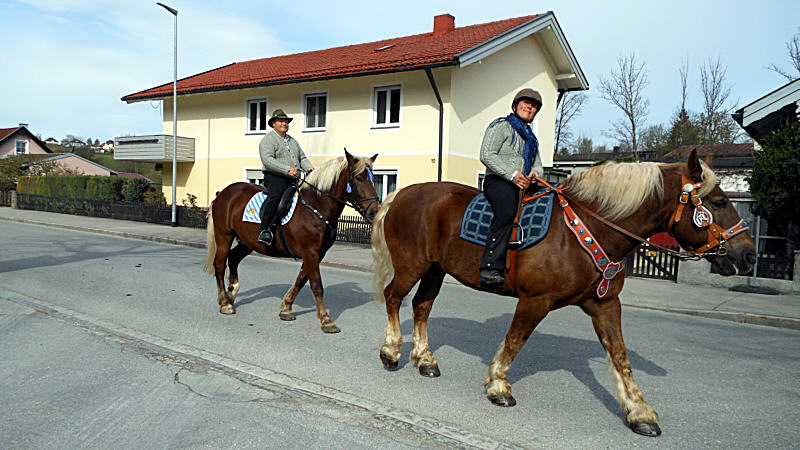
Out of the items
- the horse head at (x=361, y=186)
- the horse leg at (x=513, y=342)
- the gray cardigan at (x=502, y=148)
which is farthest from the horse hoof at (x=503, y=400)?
the horse head at (x=361, y=186)

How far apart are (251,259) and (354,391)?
9517 mm

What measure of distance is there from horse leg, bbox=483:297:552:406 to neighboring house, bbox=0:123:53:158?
67.6m

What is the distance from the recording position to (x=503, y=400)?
396 cm

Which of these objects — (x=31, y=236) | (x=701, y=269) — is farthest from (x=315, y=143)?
(x=701, y=269)

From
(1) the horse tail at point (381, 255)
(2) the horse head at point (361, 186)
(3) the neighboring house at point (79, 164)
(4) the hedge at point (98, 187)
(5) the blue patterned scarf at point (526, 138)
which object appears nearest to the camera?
(5) the blue patterned scarf at point (526, 138)

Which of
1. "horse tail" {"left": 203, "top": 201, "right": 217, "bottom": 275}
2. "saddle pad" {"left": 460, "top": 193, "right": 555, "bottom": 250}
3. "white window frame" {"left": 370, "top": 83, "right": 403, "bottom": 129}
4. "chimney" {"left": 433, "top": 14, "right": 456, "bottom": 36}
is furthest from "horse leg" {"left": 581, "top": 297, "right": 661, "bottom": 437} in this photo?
"chimney" {"left": 433, "top": 14, "right": 456, "bottom": 36}

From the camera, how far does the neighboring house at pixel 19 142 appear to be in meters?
58.4

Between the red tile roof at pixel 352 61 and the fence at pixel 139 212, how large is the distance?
17.0 feet

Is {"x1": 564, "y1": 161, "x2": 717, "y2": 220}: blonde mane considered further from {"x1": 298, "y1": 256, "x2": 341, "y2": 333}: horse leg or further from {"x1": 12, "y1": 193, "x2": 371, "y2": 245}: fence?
{"x1": 12, "y1": 193, "x2": 371, "y2": 245}: fence

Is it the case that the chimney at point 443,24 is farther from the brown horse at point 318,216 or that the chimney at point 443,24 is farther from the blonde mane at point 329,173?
the blonde mane at point 329,173

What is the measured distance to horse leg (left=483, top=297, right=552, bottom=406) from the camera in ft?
12.5

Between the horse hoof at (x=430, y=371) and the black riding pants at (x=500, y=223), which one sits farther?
the horse hoof at (x=430, y=371)

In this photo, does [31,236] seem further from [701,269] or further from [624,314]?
[701,269]

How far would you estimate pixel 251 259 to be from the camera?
13.1 metres
